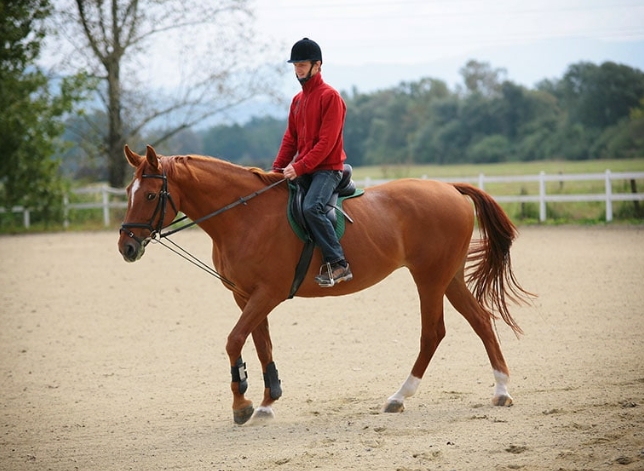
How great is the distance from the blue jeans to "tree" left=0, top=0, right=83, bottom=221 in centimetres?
2196

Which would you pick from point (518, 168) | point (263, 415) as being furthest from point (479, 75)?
point (263, 415)

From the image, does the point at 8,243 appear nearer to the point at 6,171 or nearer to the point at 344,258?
the point at 6,171

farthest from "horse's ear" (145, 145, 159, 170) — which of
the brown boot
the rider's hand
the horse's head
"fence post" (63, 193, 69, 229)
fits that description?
"fence post" (63, 193, 69, 229)

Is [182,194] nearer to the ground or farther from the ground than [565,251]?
farther from the ground

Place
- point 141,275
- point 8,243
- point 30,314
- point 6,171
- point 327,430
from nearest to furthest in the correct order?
point 327,430, point 30,314, point 141,275, point 8,243, point 6,171

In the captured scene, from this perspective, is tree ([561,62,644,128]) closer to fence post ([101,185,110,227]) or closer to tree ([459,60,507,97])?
tree ([459,60,507,97])

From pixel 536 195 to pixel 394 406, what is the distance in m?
20.8

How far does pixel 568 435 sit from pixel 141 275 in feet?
38.6

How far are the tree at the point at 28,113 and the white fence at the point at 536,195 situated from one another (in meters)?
0.86

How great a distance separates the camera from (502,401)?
5.97 m

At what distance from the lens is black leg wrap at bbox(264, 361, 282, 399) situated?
6137mm

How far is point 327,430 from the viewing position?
5.51 m

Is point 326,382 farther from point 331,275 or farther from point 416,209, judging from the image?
point 416,209

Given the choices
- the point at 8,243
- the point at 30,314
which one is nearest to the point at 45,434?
the point at 30,314
